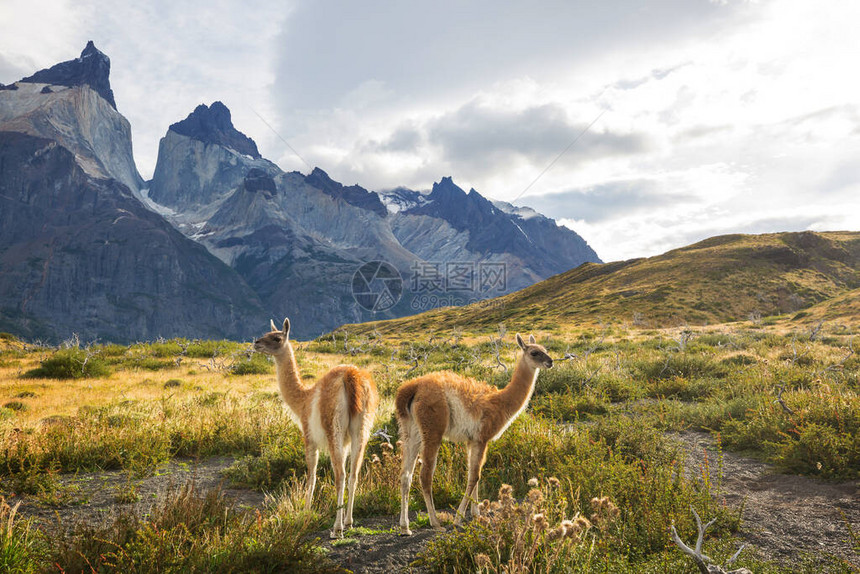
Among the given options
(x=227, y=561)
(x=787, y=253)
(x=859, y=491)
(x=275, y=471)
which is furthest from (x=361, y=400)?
(x=787, y=253)

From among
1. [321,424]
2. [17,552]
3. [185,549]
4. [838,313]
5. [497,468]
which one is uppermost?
[321,424]

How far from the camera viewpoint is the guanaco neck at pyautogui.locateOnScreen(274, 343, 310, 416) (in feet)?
20.0

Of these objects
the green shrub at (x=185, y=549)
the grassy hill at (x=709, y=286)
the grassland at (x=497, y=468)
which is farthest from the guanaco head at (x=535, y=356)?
the grassy hill at (x=709, y=286)

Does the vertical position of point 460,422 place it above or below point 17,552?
above

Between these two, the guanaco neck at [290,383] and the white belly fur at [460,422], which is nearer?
the white belly fur at [460,422]

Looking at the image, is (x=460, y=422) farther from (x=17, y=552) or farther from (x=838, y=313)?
(x=838, y=313)

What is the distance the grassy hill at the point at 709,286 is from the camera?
5059 cm

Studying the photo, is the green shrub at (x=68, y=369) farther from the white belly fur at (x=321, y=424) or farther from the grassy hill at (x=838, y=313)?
the grassy hill at (x=838, y=313)

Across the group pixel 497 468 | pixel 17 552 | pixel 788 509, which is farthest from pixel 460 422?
pixel 17 552

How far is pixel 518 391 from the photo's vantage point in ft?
18.8

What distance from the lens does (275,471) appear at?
734cm

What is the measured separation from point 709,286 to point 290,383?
66.2 metres

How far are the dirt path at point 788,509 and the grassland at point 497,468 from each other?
0.18 meters

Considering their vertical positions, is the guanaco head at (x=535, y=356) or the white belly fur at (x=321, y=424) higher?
the guanaco head at (x=535, y=356)
